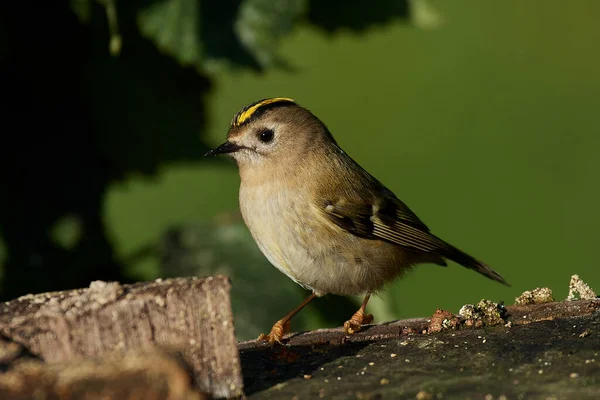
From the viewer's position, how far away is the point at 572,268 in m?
7.70

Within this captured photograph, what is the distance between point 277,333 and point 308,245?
67 centimetres

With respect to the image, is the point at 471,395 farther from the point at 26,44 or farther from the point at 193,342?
the point at 26,44

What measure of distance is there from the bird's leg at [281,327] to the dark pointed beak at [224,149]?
72 centimetres

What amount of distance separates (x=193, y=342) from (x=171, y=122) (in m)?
2.08

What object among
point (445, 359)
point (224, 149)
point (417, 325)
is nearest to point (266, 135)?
point (224, 149)

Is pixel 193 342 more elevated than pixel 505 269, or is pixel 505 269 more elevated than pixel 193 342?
pixel 505 269

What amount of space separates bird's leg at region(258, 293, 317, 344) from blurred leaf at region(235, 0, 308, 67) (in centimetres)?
99

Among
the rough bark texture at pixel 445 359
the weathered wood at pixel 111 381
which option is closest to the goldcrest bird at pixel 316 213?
the rough bark texture at pixel 445 359

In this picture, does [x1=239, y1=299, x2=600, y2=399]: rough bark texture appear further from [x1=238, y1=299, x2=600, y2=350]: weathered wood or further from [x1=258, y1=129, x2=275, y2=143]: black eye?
[x1=258, y1=129, x2=275, y2=143]: black eye

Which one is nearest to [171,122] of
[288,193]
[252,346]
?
[288,193]

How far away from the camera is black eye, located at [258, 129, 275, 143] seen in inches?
181

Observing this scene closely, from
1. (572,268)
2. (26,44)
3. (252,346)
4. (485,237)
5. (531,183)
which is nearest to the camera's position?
(252,346)

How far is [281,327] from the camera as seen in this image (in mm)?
3760

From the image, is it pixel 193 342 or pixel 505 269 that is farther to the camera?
pixel 505 269
